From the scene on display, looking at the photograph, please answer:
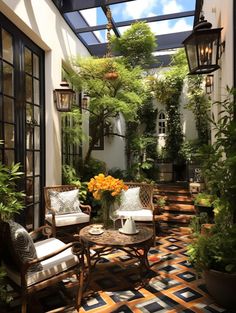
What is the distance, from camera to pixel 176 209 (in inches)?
223

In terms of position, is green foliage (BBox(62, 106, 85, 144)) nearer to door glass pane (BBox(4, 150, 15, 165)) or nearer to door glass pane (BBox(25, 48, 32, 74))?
door glass pane (BBox(25, 48, 32, 74))

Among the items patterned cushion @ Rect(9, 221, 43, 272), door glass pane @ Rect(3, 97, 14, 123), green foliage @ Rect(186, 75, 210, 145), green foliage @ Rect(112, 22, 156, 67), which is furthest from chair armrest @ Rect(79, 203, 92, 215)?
green foliage @ Rect(186, 75, 210, 145)

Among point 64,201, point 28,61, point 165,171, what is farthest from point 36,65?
point 165,171

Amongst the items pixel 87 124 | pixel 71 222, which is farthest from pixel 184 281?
pixel 87 124

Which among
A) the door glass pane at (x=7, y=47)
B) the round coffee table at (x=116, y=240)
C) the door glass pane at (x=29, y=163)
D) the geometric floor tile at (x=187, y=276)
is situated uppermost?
the door glass pane at (x=7, y=47)

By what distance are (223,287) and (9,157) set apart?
111 inches

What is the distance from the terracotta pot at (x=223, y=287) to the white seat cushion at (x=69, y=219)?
214 cm

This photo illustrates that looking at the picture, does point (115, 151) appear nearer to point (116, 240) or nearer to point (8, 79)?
point (8, 79)

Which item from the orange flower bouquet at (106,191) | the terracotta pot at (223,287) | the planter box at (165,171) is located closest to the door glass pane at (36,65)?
the orange flower bouquet at (106,191)

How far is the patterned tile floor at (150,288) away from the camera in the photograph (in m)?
2.32

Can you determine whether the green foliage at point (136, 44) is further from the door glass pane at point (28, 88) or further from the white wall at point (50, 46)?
the door glass pane at point (28, 88)

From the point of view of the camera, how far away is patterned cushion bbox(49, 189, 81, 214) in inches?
160

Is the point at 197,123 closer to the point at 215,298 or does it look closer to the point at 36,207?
the point at 36,207

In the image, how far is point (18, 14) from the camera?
3236mm
